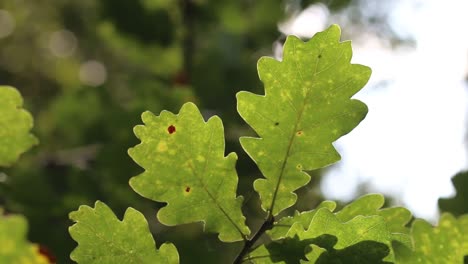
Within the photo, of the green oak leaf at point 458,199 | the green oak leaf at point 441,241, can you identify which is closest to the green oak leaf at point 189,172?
the green oak leaf at point 441,241

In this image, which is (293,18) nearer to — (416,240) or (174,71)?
(174,71)

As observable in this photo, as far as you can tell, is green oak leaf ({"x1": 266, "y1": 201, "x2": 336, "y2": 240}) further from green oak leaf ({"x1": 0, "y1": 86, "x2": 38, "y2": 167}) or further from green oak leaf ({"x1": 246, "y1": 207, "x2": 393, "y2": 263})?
green oak leaf ({"x1": 0, "y1": 86, "x2": 38, "y2": 167})

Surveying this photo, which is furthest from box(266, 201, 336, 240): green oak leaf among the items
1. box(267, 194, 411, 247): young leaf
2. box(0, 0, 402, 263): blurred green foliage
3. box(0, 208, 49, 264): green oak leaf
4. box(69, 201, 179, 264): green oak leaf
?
box(0, 0, 402, 263): blurred green foliage

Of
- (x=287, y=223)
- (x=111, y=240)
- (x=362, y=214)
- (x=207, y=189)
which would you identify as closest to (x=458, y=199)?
(x=362, y=214)

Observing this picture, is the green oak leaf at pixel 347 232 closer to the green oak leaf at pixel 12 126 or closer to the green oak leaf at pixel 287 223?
the green oak leaf at pixel 287 223

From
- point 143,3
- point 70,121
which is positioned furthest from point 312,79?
point 143,3

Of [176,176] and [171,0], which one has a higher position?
[171,0]

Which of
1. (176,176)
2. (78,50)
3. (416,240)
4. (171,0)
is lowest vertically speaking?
(416,240)
